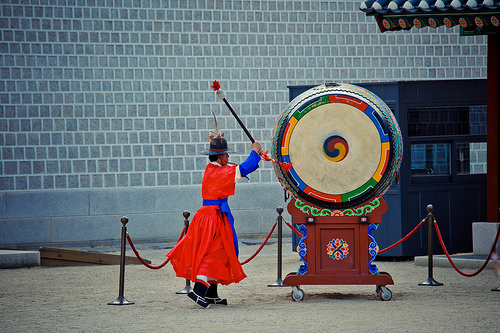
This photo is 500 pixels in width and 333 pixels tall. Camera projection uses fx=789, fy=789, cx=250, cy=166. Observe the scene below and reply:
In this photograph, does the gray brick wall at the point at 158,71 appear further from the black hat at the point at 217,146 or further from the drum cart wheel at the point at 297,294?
the drum cart wheel at the point at 297,294

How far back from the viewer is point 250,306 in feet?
23.8

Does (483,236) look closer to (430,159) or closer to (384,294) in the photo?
(430,159)

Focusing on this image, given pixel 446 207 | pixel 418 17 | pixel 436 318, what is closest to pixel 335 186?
pixel 436 318

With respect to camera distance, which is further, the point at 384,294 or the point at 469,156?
the point at 469,156

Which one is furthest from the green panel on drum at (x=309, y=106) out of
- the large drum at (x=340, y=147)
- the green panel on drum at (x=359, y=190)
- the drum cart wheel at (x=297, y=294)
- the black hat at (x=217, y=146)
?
the drum cart wheel at (x=297, y=294)

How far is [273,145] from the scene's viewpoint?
7.49 meters

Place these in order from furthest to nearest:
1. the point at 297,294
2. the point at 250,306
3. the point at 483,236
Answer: the point at 483,236 < the point at 297,294 < the point at 250,306

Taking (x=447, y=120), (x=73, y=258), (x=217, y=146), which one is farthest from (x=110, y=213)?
(x=217, y=146)

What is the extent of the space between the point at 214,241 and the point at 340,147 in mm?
1467

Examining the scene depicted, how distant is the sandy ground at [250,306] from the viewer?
6203 millimetres

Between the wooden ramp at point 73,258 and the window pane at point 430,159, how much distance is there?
396cm

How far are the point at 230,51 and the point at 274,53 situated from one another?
0.77m

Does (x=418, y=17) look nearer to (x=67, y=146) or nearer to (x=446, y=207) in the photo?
(x=446, y=207)

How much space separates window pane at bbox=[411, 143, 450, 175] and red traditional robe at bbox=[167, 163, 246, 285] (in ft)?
12.5
